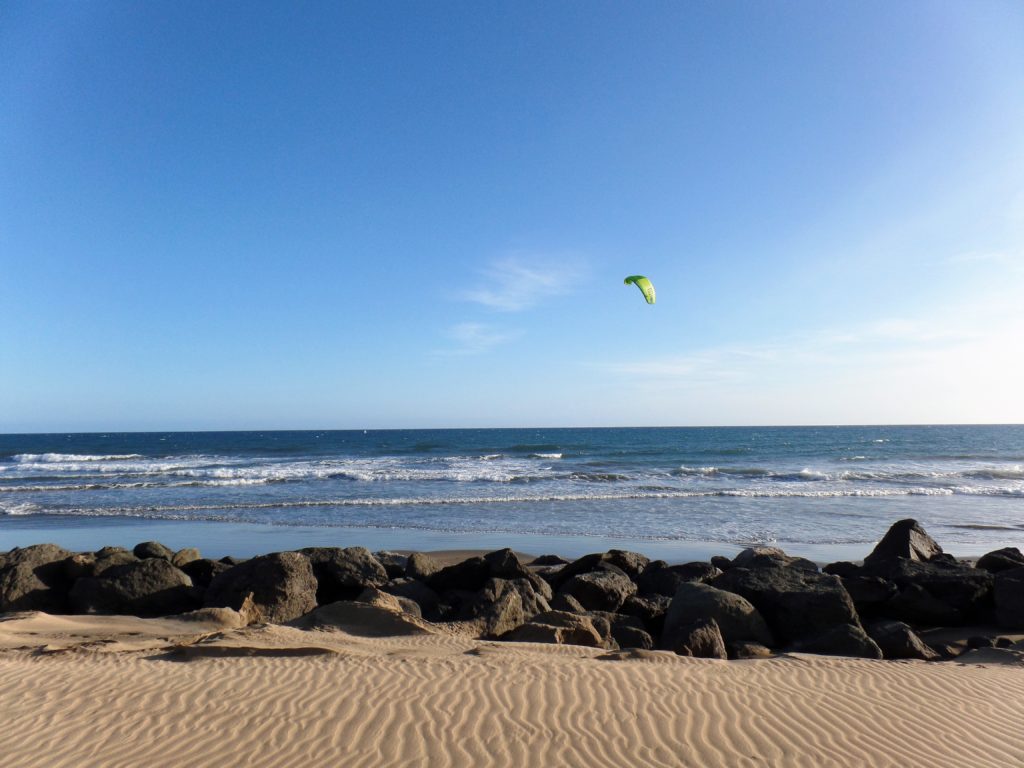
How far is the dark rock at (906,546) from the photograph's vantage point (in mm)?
10586

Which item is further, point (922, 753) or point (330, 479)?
point (330, 479)

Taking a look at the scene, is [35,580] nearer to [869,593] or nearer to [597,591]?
[597,591]

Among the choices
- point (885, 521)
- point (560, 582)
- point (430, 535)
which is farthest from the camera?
point (885, 521)

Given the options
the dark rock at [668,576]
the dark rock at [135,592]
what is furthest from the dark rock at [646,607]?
the dark rock at [135,592]

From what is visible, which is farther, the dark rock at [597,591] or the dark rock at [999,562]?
the dark rock at [999,562]

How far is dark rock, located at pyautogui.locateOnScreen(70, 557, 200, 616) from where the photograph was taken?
28.7 feet

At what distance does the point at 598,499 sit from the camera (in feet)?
74.4

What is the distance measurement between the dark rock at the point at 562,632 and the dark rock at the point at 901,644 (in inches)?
121

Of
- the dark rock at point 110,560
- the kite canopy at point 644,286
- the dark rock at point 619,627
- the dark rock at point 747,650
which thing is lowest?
the dark rock at point 747,650

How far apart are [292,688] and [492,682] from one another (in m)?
1.65

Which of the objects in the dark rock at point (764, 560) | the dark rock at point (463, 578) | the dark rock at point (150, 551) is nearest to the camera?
the dark rock at point (764, 560)

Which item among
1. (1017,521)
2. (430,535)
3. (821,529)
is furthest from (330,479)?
(1017,521)

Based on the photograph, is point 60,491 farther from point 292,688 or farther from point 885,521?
point 885,521

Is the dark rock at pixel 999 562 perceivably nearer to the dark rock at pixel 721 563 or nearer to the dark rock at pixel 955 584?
the dark rock at pixel 955 584
